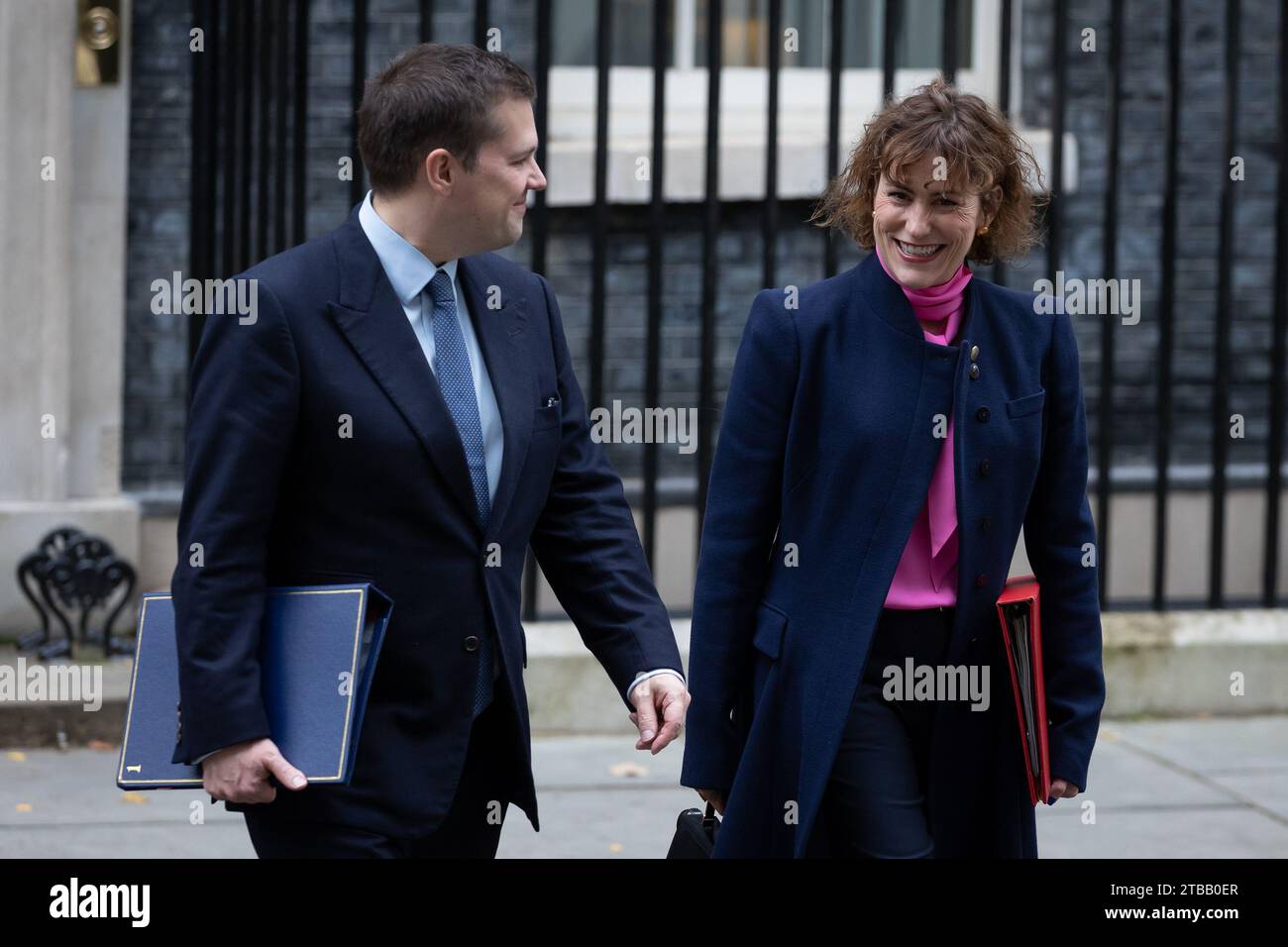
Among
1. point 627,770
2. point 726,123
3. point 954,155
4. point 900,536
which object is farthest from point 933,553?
point 726,123

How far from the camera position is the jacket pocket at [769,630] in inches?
131

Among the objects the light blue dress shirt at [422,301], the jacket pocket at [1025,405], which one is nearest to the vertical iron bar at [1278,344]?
the jacket pocket at [1025,405]

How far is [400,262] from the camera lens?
2912mm

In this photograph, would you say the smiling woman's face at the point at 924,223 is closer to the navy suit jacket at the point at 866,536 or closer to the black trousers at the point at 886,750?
the navy suit jacket at the point at 866,536

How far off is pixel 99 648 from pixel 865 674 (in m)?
4.15

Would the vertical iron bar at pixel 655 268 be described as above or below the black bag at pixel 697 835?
above

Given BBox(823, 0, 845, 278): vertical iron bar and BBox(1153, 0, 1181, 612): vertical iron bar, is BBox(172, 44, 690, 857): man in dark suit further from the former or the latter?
BBox(1153, 0, 1181, 612): vertical iron bar

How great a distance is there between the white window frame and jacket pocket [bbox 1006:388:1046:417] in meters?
4.31

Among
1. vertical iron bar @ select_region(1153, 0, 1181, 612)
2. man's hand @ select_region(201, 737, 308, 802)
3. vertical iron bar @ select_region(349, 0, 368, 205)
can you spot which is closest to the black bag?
man's hand @ select_region(201, 737, 308, 802)

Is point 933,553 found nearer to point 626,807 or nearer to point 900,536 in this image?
point 900,536

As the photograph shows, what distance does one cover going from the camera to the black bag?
11.4 ft

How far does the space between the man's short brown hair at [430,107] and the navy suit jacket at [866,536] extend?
2.32ft
